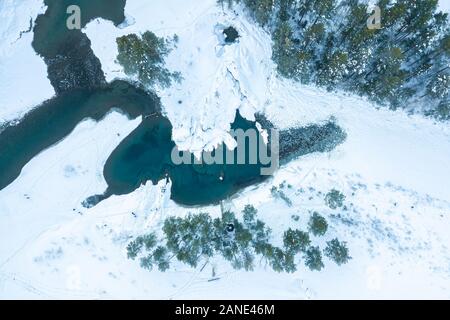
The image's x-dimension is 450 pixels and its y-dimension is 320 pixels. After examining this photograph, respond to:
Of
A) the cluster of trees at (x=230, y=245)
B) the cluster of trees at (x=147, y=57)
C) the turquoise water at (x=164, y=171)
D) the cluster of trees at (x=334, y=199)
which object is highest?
the cluster of trees at (x=147, y=57)

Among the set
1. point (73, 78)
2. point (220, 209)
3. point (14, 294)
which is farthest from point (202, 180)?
point (14, 294)

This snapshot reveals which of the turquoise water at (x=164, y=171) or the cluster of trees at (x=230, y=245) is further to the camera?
the turquoise water at (x=164, y=171)

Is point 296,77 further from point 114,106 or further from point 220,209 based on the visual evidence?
point 114,106

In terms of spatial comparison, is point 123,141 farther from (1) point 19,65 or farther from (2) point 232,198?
(1) point 19,65

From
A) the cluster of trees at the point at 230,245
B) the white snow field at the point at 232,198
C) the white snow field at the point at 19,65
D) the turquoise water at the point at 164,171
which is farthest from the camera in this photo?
the white snow field at the point at 19,65

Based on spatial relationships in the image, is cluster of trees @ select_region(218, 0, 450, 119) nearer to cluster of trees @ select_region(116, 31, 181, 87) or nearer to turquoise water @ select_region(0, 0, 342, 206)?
turquoise water @ select_region(0, 0, 342, 206)

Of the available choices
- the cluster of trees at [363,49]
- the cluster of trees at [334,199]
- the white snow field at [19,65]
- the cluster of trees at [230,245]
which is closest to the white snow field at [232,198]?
Answer: the cluster of trees at [334,199]

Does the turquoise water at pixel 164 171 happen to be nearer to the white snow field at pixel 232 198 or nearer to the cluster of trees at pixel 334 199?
the white snow field at pixel 232 198
